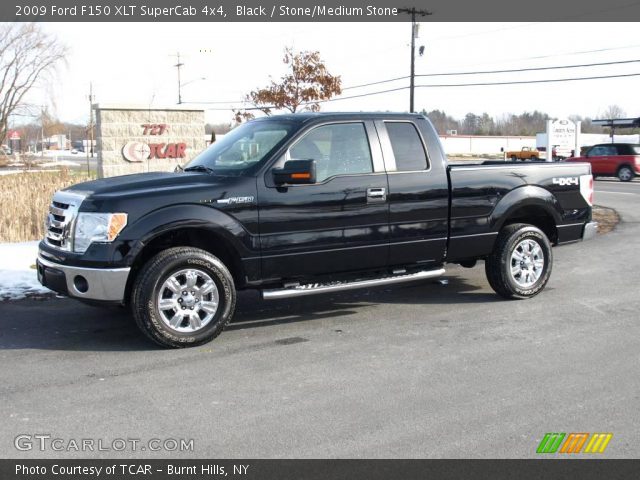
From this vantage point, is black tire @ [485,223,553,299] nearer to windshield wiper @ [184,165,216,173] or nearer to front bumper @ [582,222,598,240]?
front bumper @ [582,222,598,240]

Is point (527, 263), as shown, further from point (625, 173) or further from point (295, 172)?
point (625, 173)

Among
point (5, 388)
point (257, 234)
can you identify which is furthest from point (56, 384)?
point (257, 234)

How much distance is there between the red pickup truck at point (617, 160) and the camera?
99.2ft

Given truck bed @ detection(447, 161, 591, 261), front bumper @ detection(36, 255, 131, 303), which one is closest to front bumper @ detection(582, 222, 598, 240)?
truck bed @ detection(447, 161, 591, 261)

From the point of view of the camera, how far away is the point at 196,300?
599 cm

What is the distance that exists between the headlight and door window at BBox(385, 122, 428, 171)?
9.33ft

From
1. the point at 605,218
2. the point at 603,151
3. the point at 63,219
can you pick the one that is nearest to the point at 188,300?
the point at 63,219

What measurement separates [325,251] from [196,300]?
1.33 meters

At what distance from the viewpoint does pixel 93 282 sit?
225 inches

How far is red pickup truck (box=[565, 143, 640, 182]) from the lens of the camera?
30.2 metres

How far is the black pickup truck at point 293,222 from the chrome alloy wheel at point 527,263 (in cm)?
2

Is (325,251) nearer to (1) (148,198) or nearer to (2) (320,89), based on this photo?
(1) (148,198)

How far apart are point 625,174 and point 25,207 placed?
26.3m
